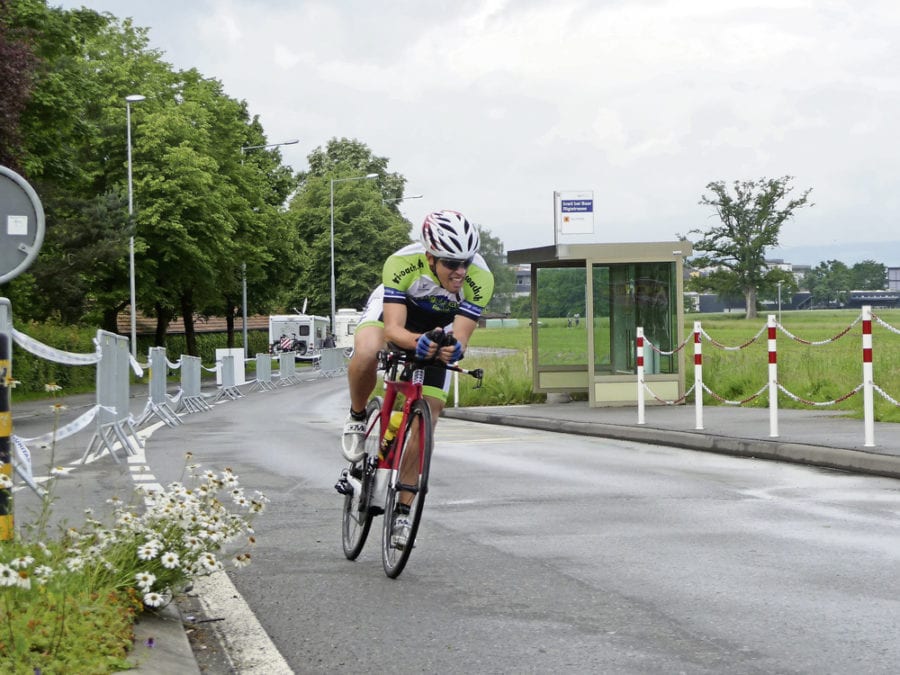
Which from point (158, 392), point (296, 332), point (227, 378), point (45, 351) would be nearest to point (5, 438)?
point (45, 351)

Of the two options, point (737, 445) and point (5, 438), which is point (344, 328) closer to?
point (737, 445)

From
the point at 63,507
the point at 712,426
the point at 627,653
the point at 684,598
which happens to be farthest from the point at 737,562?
the point at 712,426

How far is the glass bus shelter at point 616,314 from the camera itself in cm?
2214

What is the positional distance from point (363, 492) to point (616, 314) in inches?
632

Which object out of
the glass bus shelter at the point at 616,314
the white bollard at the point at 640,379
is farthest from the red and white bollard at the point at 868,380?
the glass bus shelter at the point at 616,314

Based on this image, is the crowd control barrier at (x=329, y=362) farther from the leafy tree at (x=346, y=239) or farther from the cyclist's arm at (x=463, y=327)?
the cyclist's arm at (x=463, y=327)

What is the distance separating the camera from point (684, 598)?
615 cm

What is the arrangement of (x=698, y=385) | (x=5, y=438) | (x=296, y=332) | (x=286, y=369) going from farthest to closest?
(x=296, y=332)
(x=286, y=369)
(x=698, y=385)
(x=5, y=438)

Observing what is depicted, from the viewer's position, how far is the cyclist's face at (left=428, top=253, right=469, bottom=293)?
7012 millimetres

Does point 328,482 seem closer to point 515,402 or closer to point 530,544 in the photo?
point 530,544

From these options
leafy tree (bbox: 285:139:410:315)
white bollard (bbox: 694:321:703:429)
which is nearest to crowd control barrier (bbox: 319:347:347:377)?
leafy tree (bbox: 285:139:410:315)

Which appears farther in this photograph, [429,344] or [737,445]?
[737,445]

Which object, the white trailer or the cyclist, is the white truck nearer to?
the white trailer

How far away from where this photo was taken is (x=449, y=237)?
684cm
